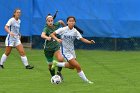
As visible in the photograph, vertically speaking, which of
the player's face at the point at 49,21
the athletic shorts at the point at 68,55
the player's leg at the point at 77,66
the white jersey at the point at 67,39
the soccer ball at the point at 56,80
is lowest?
the soccer ball at the point at 56,80

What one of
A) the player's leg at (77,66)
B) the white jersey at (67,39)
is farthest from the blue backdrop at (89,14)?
the player's leg at (77,66)

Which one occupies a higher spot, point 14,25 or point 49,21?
point 49,21

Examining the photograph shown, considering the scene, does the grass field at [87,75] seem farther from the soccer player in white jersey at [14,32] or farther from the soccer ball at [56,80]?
the soccer player in white jersey at [14,32]

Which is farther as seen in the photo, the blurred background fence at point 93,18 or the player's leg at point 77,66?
the blurred background fence at point 93,18

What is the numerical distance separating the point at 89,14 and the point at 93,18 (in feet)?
0.80

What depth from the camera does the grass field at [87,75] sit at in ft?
40.5

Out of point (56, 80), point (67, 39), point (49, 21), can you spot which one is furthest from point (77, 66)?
point (49, 21)

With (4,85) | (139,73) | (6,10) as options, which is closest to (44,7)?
(6,10)

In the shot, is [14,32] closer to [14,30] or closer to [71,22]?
[14,30]

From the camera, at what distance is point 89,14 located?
23.0 meters

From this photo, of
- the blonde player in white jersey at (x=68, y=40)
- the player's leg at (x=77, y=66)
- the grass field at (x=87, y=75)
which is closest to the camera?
the grass field at (x=87, y=75)

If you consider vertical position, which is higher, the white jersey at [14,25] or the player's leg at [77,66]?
the white jersey at [14,25]

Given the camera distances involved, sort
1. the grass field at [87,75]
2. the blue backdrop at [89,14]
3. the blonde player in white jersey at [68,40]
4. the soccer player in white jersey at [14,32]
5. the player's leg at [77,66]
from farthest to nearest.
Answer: the blue backdrop at [89,14]
the soccer player in white jersey at [14,32]
the blonde player in white jersey at [68,40]
the player's leg at [77,66]
the grass field at [87,75]

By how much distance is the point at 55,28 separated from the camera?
566 inches
